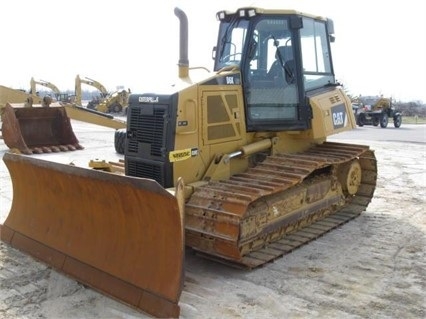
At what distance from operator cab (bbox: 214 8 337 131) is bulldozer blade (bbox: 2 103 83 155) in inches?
356

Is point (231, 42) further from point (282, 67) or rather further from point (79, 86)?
point (79, 86)

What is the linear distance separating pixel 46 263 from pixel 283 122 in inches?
131

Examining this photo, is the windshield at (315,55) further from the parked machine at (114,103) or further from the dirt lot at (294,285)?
the parked machine at (114,103)

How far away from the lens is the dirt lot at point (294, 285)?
392 cm

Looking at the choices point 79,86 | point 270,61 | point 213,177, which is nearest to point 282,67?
point 270,61

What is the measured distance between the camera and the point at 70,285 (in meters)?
4.47

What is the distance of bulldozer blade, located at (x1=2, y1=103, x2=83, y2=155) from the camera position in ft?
44.1

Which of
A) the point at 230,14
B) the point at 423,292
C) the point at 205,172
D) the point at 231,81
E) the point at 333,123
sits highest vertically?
the point at 230,14

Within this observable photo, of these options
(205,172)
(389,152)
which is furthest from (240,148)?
(389,152)

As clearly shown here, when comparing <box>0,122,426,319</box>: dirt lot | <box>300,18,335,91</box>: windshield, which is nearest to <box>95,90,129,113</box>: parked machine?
<box>300,18,335,91</box>: windshield

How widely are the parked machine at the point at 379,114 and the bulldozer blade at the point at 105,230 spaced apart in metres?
24.8

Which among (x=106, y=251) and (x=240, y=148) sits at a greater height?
(x=240, y=148)

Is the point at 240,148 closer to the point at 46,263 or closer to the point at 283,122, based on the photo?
the point at 283,122

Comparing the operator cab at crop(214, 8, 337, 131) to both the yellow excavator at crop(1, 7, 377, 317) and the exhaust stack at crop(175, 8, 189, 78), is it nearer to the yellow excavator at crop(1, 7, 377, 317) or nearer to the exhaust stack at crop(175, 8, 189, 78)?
the yellow excavator at crop(1, 7, 377, 317)
